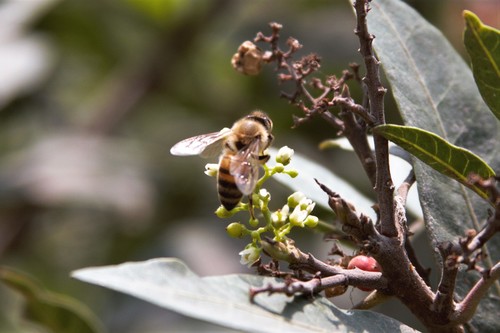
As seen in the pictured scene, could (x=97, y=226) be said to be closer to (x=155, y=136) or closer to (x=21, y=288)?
(x=155, y=136)

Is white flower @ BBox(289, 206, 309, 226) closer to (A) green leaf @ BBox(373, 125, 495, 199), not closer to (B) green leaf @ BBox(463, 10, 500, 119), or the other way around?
(A) green leaf @ BBox(373, 125, 495, 199)

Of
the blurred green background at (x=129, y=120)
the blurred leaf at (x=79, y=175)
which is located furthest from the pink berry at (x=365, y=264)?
the blurred leaf at (x=79, y=175)

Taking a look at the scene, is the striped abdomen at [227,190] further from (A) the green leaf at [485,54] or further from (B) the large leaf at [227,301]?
(A) the green leaf at [485,54]

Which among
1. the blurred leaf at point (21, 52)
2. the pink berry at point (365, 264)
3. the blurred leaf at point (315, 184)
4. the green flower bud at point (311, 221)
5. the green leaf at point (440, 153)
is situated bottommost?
the blurred leaf at point (21, 52)

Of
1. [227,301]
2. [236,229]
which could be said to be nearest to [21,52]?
[236,229]

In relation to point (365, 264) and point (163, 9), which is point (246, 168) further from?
point (163, 9)

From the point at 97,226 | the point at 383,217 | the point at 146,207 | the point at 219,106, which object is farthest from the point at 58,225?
the point at 383,217
